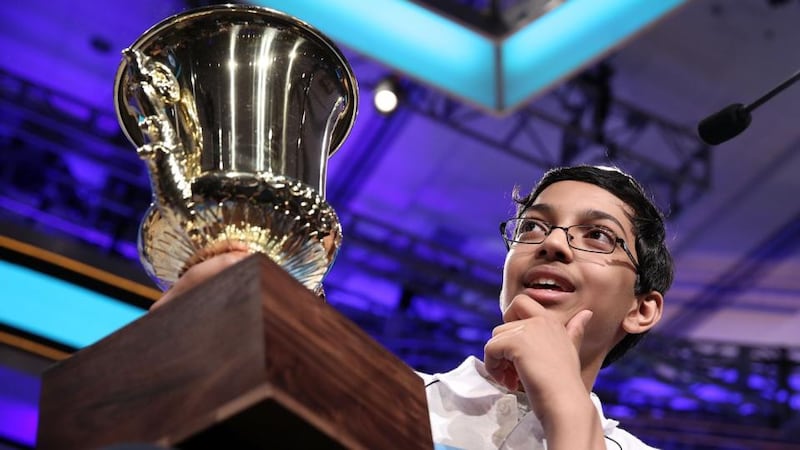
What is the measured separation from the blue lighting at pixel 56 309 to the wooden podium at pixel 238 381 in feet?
2.95

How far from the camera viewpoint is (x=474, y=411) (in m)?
1.72

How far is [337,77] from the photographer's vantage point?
1588mm

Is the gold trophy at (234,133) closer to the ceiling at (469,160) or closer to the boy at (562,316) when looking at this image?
the boy at (562,316)

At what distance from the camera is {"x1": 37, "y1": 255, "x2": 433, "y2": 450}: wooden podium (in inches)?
41.4

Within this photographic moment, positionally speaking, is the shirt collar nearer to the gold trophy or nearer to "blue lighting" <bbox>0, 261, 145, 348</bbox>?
the gold trophy

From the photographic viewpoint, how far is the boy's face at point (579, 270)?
1764 mm

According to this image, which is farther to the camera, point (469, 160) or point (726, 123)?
point (469, 160)

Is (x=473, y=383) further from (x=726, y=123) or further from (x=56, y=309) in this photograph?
(x=56, y=309)

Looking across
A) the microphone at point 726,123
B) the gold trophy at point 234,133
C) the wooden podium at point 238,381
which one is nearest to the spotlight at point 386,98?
the microphone at point 726,123

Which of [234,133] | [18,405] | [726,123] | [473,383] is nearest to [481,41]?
[726,123]

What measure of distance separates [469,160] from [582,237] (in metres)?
4.56

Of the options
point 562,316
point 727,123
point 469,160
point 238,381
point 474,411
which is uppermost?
point 469,160

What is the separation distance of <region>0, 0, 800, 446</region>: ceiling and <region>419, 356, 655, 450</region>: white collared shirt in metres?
3.82

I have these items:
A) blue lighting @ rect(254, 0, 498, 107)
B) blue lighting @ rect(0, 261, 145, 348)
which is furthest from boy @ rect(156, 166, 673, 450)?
blue lighting @ rect(254, 0, 498, 107)
